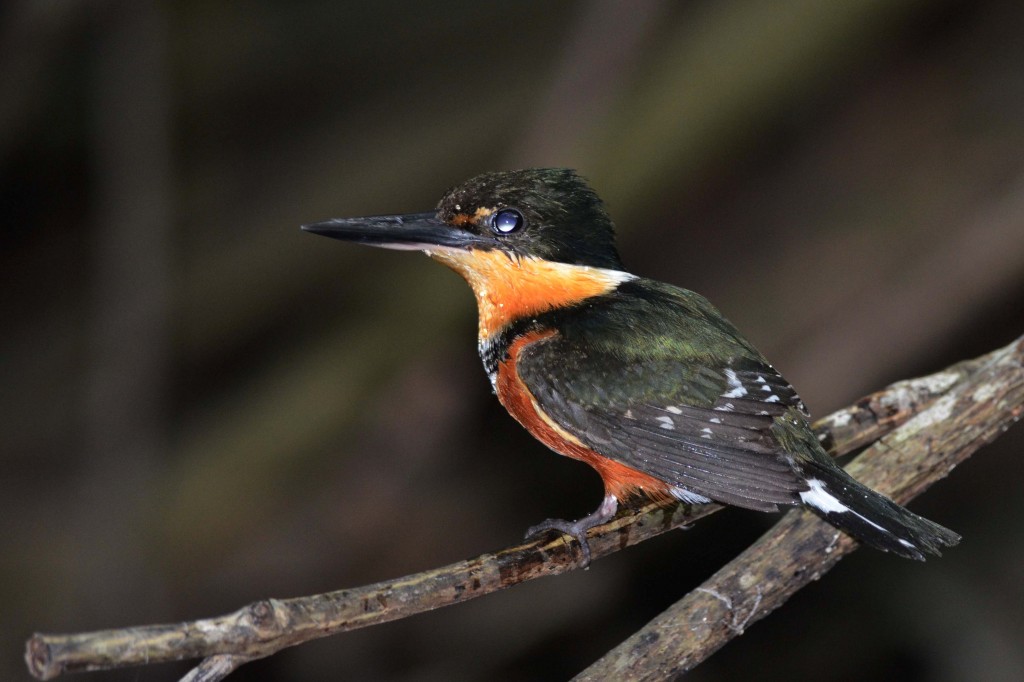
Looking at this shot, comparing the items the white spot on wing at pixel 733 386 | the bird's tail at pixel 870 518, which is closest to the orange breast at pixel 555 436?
the white spot on wing at pixel 733 386

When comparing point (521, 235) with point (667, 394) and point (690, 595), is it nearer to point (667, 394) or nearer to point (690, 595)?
point (667, 394)

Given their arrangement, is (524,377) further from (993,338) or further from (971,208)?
(993,338)

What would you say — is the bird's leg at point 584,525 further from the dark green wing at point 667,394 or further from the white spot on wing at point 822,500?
the white spot on wing at point 822,500

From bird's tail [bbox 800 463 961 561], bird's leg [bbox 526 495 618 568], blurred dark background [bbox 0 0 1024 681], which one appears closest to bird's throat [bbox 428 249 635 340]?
bird's leg [bbox 526 495 618 568]

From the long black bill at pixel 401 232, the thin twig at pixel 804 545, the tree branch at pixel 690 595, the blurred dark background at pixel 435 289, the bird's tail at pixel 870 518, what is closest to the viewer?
the tree branch at pixel 690 595

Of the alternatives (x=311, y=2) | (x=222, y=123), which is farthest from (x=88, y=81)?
(x=311, y=2)

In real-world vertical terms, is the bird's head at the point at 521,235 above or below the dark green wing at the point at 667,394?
above

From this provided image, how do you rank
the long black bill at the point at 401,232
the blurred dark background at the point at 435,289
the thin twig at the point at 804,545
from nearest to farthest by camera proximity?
the thin twig at the point at 804,545, the long black bill at the point at 401,232, the blurred dark background at the point at 435,289

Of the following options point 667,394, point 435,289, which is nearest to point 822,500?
point 667,394
